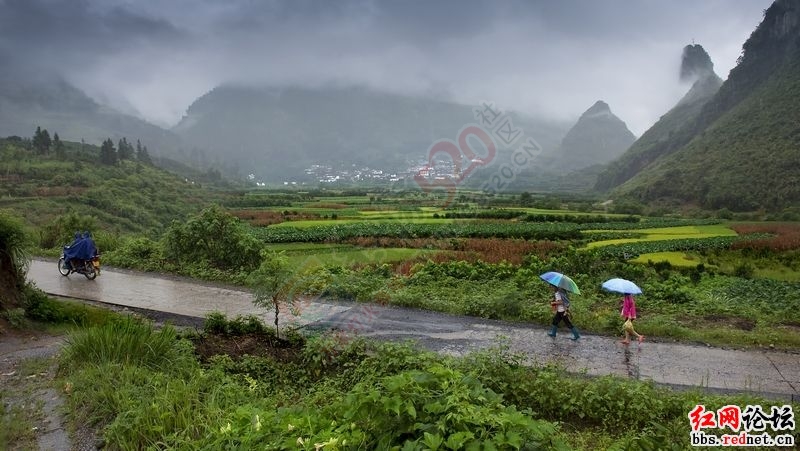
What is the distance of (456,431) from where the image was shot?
291 centimetres

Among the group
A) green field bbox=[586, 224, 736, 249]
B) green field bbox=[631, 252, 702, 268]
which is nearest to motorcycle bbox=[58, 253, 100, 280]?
green field bbox=[631, 252, 702, 268]

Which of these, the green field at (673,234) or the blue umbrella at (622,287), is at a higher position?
the blue umbrella at (622,287)

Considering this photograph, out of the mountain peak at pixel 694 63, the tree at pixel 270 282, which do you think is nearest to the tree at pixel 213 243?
the tree at pixel 270 282

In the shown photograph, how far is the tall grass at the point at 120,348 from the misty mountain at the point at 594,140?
14907 centimetres

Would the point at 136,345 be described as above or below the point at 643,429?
above

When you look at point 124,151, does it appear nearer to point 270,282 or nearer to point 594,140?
point 270,282

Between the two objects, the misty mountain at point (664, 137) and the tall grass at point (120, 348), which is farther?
the misty mountain at point (664, 137)

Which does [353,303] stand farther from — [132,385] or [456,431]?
[456,431]

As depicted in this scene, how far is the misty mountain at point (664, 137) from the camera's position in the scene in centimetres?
9444

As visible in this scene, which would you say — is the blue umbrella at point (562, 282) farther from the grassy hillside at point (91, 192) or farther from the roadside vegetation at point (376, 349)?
the grassy hillside at point (91, 192)

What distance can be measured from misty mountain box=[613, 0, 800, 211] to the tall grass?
53.5m

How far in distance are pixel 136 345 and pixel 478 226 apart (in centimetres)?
2305

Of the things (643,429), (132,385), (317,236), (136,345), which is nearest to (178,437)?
(132,385)

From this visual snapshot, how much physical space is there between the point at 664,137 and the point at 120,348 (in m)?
118
